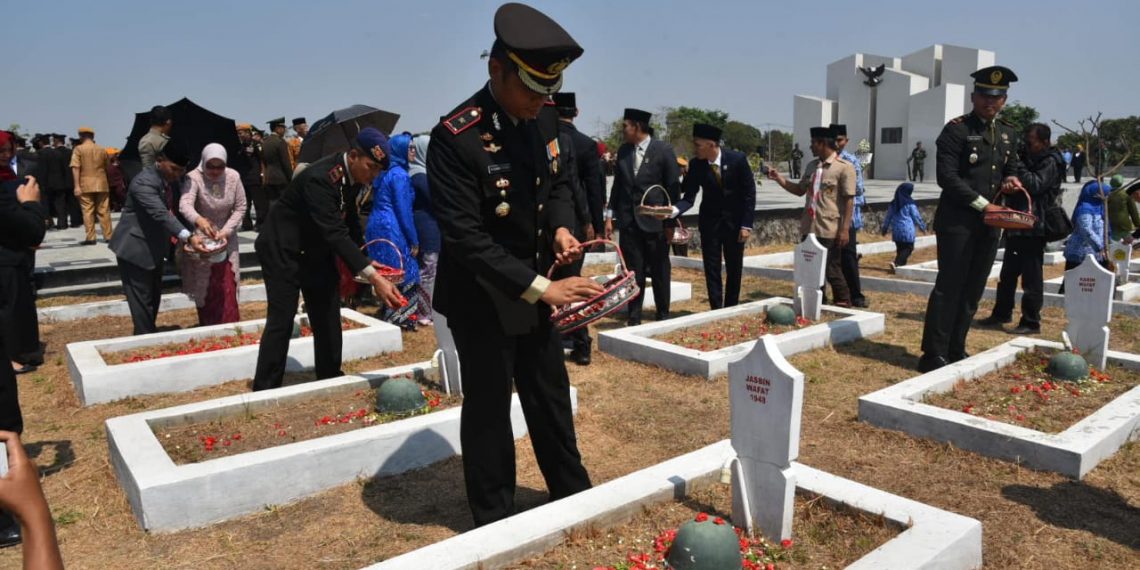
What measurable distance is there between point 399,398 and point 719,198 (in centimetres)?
466

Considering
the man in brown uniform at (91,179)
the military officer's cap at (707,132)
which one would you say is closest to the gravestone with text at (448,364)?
the military officer's cap at (707,132)

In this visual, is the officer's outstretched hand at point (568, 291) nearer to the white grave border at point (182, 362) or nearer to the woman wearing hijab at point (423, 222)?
the white grave border at point (182, 362)

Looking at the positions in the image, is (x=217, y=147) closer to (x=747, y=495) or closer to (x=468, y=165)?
(x=468, y=165)

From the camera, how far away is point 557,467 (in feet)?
11.5

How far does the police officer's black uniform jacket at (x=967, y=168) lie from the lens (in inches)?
228

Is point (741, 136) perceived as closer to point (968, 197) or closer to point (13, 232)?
point (968, 197)

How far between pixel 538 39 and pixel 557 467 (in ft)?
5.96

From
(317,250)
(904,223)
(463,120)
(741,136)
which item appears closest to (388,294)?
(317,250)

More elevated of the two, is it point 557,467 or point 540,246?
point 540,246

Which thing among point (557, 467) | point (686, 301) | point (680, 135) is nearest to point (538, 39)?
point (557, 467)

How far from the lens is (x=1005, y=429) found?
14.4 ft

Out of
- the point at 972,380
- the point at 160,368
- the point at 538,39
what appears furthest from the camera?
the point at 160,368

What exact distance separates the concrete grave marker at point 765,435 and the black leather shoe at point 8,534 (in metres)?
3.20

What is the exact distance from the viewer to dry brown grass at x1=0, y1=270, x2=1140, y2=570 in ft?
11.3
